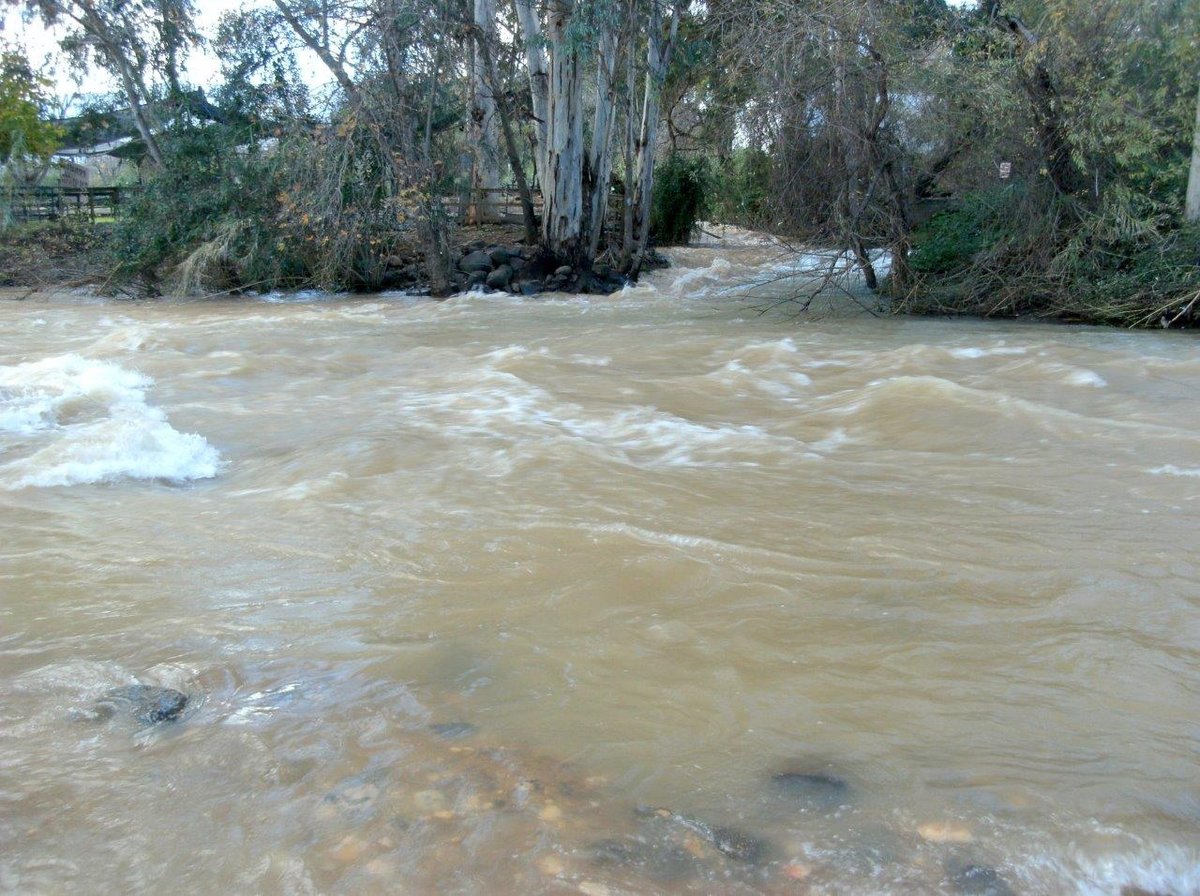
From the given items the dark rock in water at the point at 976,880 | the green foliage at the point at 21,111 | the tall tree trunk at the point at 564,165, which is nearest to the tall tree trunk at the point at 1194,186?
the tall tree trunk at the point at 564,165

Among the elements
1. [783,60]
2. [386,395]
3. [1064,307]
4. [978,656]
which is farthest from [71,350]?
[1064,307]

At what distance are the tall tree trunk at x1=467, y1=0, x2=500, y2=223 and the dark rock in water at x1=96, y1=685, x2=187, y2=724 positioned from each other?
50.5 feet

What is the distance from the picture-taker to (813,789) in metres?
2.83

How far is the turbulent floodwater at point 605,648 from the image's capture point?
8.57ft

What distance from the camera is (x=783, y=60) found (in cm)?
1209

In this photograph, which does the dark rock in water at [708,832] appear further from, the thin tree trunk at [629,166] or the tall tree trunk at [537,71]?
the thin tree trunk at [629,166]

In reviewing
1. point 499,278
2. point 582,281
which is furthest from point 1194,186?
point 499,278

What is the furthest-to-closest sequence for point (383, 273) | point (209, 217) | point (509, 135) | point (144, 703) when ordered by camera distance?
point (509, 135) → point (383, 273) → point (209, 217) → point (144, 703)

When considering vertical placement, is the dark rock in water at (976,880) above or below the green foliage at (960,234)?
below

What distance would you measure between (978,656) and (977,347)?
7.96 meters

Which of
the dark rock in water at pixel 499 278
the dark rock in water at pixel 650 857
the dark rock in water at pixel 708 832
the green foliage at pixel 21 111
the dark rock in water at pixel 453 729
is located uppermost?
the green foliage at pixel 21 111

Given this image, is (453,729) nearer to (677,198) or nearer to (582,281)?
(582,281)

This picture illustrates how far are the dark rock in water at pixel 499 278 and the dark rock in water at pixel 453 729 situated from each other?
49.7ft

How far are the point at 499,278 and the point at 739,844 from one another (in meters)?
15.9
